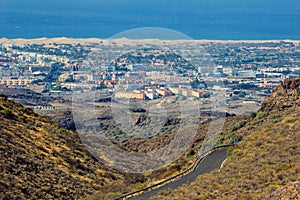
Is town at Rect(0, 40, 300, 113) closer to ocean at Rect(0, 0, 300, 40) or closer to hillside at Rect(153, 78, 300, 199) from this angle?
hillside at Rect(153, 78, 300, 199)

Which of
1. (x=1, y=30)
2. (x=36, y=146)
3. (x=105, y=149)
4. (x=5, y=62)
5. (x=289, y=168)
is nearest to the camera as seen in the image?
(x=289, y=168)

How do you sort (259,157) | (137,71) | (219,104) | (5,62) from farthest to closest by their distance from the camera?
(5,62) → (137,71) → (219,104) → (259,157)

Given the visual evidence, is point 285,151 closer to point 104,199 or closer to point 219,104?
point 104,199

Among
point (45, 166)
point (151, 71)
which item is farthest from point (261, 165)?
point (151, 71)

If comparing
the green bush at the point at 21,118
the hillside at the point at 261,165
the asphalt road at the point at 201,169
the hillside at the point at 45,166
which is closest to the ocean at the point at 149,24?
the hillside at the point at 261,165

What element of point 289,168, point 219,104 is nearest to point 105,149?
point 289,168

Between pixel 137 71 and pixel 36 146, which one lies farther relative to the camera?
pixel 137 71

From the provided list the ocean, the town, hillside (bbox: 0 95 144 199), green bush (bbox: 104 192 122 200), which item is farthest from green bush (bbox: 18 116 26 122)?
the ocean

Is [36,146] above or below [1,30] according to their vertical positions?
below
